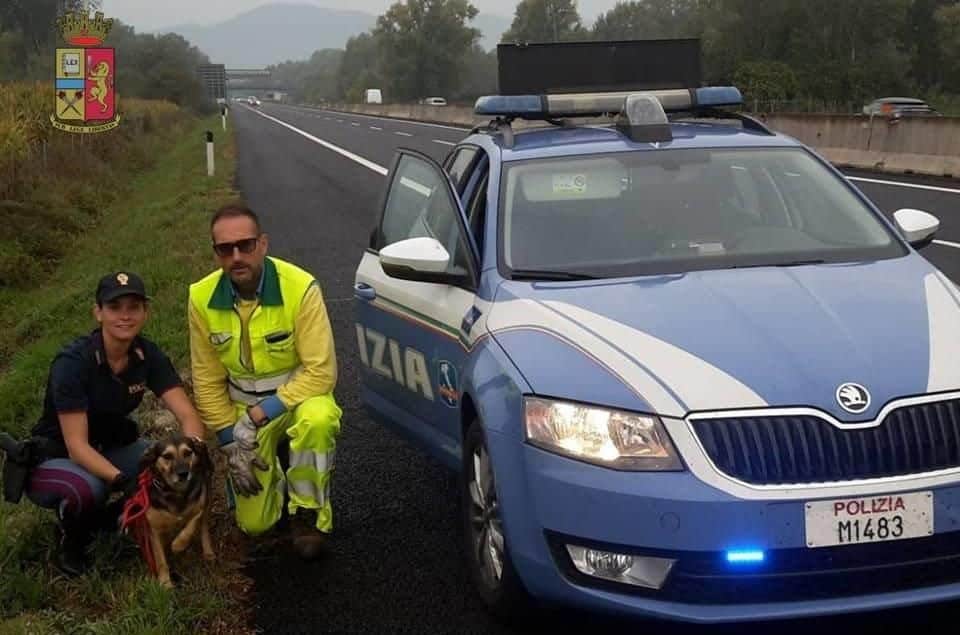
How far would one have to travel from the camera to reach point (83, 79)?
74.0ft

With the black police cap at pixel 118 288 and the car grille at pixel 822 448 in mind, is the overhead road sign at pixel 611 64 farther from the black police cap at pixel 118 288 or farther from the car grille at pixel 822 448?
the car grille at pixel 822 448

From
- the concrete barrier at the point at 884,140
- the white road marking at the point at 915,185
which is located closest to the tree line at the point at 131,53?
the concrete barrier at the point at 884,140

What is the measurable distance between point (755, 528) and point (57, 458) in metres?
2.70

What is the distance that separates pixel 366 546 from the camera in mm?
5051

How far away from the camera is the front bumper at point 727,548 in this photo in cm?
341

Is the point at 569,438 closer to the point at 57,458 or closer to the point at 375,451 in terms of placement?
the point at 57,458

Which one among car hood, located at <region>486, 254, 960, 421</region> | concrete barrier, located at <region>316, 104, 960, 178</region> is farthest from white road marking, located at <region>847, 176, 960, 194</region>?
car hood, located at <region>486, 254, 960, 421</region>

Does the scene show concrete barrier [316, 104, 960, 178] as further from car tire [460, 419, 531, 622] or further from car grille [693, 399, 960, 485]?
car grille [693, 399, 960, 485]

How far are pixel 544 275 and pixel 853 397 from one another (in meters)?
1.42

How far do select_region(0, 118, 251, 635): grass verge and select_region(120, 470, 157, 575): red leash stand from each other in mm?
97

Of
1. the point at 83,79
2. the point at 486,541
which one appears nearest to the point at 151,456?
the point at 486,541

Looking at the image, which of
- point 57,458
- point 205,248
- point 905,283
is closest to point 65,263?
point 205,248

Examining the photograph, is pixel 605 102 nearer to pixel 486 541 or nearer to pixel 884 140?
pixel 486 541

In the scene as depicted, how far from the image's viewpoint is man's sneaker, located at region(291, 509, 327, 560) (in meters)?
4.88
